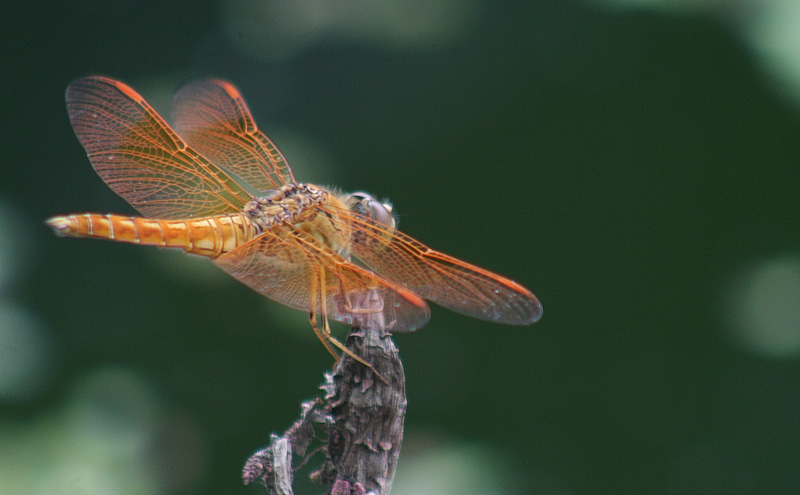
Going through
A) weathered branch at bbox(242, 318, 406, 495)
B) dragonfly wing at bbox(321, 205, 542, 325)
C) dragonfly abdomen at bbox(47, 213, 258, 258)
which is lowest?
weathered branch at bbox(242, 318, 406, 495)

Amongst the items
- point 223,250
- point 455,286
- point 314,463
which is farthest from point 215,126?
point 314,463

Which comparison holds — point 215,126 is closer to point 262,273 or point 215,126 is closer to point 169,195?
point 169,195

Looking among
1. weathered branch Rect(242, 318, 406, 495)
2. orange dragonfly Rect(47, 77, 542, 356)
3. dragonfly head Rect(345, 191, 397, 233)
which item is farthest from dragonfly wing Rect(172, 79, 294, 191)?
weathered branch Rect(242, 318, 406, 495)

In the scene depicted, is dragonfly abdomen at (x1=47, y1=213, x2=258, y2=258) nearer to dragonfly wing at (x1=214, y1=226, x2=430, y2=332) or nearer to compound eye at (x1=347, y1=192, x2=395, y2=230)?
dragonfly wing at (x1=214, y1=226, x2=430, y2=332)

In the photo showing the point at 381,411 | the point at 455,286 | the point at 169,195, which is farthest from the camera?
the point at 169,195

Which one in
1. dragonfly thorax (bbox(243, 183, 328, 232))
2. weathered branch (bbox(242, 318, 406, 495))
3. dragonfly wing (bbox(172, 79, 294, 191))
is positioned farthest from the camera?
dragonfly wing (bbox(172, 79, 294, 191))

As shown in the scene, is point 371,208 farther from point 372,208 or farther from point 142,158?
point 142,158
